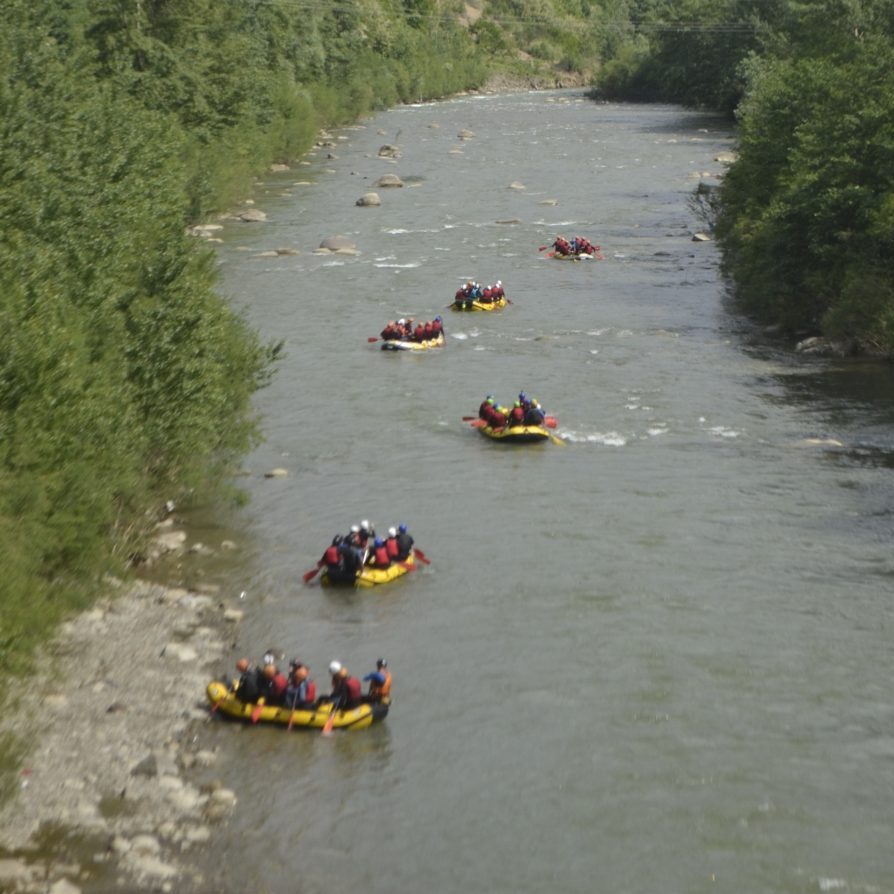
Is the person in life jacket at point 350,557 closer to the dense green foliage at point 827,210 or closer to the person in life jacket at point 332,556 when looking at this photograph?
the person in life jacket at point 332,556

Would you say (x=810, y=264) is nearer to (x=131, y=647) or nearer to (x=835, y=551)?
(x=835, y=551)

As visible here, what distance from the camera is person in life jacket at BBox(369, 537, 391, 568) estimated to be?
2725 centimetres

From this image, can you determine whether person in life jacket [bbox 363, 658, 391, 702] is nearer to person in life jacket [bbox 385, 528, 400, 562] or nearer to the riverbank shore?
the riverbank shore

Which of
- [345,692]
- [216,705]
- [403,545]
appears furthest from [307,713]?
[403,545]

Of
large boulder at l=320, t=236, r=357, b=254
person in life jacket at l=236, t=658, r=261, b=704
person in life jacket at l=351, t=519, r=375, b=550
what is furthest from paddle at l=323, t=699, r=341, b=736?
large boulder at l=320, t=236, r=357, b=254

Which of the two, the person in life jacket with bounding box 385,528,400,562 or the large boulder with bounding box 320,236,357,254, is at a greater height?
the person in life jacket with bounding box 385,528,400,562

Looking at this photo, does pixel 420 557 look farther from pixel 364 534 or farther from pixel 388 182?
pixel 388 182

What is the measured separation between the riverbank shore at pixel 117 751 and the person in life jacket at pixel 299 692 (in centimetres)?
133

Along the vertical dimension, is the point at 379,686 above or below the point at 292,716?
above

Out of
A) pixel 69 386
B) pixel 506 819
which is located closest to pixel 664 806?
pixel 506 819

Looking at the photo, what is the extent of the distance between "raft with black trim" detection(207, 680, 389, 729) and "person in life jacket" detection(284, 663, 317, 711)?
78mm

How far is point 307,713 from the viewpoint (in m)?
21.9

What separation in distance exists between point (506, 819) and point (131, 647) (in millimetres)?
A: 7524

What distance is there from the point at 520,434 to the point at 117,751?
1677cm
